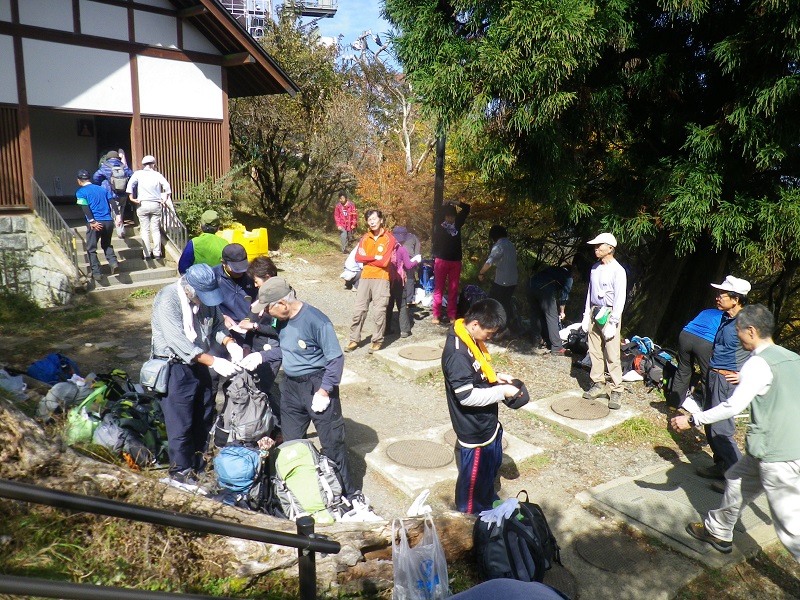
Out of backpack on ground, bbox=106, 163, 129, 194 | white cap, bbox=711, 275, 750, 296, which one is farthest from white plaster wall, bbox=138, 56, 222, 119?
white cap, bbox=711, 275, 750, 296

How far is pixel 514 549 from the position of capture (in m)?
3.71

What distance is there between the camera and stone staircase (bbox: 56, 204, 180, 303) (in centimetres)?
1064

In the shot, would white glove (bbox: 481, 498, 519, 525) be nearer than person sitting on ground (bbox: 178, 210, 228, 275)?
Yes

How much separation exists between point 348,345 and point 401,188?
8.19 m

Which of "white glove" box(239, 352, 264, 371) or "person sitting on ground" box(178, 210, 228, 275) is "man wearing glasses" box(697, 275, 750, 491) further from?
"person sitting on ground" box(178, 210, 228, 275)

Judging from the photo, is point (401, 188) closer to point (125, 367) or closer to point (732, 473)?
point (125, 367)

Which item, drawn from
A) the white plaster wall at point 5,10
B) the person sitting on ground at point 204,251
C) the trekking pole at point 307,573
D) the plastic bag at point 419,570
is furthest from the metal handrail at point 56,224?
the trekking pole at point 307,573

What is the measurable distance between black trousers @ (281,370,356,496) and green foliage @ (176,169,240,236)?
9.37 m

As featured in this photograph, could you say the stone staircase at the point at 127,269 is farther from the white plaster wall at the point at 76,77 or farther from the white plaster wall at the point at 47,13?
the white plaster wall at the point at 47,13

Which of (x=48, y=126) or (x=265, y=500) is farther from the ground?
(x=48, y=126)

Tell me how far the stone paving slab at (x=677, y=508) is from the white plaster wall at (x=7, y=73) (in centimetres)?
1155

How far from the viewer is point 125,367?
295 inches

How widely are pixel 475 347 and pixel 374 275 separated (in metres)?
4.22

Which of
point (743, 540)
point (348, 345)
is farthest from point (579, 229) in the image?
point (743, 540)
